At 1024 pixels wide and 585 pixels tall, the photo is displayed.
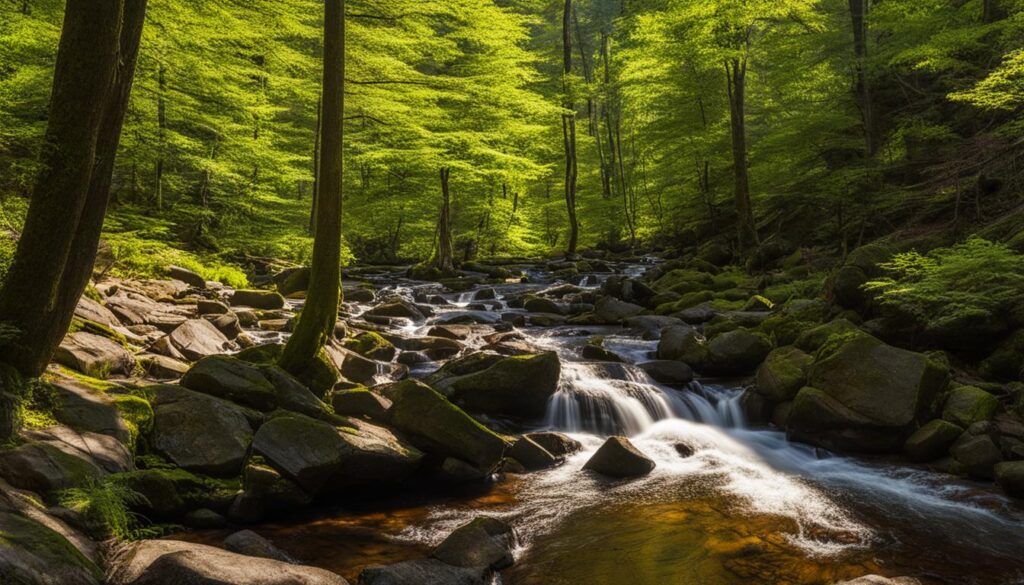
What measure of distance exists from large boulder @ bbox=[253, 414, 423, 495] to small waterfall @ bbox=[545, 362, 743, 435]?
354 cm

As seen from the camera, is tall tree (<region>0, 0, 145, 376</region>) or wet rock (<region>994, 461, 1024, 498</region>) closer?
tall tree (<region>0, 0, 145, 376</region>)

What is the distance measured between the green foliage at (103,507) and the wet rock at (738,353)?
9.79m

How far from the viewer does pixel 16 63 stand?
11773 millimetres

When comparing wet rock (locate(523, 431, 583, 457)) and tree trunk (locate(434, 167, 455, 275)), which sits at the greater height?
tree trunk (locate(434, 167, 455, 275))

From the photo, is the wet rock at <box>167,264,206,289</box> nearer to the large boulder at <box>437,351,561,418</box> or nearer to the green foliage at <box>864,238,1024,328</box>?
the large boulder at <box>437,351,561,418</box>

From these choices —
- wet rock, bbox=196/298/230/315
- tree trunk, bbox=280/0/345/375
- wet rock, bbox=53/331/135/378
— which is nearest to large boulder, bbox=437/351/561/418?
tree trunk, bbox=280/0/345/375

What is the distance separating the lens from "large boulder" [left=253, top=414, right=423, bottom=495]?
6.75 meters

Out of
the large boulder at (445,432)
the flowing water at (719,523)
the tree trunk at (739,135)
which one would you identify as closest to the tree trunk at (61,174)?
the flowing water at (719,523)

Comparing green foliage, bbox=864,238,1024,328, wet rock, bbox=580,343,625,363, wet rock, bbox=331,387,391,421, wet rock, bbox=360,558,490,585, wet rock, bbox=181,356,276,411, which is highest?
green foliage, bbox=864,238,1024,328

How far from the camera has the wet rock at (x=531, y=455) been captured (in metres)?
8.73

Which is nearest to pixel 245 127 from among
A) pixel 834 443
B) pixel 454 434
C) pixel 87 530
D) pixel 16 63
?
pixel 16 63

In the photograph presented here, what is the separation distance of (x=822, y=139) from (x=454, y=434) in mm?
15186

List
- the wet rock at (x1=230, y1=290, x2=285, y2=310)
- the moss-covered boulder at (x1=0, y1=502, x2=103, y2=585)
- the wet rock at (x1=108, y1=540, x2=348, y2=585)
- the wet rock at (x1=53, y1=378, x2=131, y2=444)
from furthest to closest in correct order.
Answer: the wet rock at (x1=230, y1=290, x2=285, y2=310) < the wet rock at (x1=53, y1=378, x2=131, y2=444) < the wet rock at (x1=108, y1=540, x2=348, y2=585) < the moss-covered boulder at (x1=0, y1=502, x2=103, y2=585)

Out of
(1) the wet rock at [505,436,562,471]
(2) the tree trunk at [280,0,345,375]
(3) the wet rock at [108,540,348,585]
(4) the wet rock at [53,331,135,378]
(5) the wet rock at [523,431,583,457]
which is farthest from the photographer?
(2) the tree trunk at [280,0,345,375]
